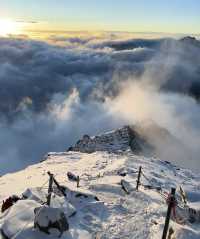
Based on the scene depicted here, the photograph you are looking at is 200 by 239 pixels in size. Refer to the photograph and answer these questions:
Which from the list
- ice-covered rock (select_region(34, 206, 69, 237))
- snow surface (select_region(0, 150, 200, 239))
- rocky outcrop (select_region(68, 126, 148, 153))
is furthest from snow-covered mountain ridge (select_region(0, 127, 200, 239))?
rocky outcrop (select_region(68, 126, 148, 153))

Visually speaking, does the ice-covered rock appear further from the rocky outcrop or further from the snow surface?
the rocky outcrop

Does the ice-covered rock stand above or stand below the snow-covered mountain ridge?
above

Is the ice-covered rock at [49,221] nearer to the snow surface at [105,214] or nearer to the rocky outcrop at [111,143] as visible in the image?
the snow surface at [105,214]

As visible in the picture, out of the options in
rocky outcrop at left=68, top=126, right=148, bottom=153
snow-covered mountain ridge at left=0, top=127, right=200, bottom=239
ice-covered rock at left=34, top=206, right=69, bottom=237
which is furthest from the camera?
rocky outcrop at left=68, top=126, right=148, bottom=153

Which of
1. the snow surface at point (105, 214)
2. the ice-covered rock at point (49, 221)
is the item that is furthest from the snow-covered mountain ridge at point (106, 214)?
the ice-covered rock at point (49, 221)

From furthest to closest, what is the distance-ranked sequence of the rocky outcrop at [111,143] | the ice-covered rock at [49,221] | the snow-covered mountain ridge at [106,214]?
the rocky outcrop at [111,143], the snow-covered mountain ridge at [106,214], the ice-covered rock at [49,221]

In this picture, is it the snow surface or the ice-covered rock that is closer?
the ice-covered rock

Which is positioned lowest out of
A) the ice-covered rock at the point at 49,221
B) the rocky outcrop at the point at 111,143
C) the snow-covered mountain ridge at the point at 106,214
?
the rocky outcrop at the point at 111,143

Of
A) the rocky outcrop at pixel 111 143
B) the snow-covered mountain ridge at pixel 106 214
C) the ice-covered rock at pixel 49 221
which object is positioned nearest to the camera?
the ice-covered rock at pixel 49 221

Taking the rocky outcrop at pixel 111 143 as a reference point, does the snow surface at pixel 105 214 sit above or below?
above

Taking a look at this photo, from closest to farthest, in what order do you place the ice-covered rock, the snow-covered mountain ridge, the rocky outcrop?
the ice-covered rock < the snow-covered mountain ridge < the rocky outcrop

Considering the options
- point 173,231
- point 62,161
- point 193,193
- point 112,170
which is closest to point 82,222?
point 173,231

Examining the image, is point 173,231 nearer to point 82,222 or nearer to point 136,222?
point 136,222

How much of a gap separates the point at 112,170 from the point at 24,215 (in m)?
20.2
